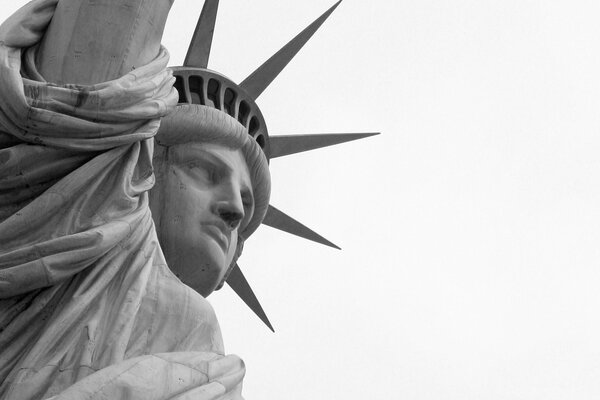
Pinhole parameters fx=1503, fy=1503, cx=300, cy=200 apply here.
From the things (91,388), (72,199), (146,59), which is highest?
(146,59)

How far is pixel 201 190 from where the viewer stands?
448 inches

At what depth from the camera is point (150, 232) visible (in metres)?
10.0

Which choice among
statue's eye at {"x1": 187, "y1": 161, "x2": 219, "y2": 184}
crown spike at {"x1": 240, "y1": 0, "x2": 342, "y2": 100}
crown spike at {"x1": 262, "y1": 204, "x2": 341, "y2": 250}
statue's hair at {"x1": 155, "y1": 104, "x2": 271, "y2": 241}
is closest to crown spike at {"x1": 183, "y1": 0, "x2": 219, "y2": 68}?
crown spike at {"x1": 240, "y1": 0, "x2": 342, "y2": 100}

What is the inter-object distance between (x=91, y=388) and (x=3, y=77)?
88.5 inches

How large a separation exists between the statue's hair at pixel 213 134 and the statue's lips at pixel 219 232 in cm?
72

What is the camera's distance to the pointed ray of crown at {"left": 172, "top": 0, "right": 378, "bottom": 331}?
40.3 ft

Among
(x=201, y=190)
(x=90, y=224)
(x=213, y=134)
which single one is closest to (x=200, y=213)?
(x=201, y=190)

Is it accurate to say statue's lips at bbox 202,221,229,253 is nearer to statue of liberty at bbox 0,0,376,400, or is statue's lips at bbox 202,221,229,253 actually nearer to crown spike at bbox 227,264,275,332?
statue of liberty at bbox 0,0,376,400

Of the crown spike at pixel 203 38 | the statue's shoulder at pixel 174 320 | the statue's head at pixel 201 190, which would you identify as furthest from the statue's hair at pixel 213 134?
the statue's shoulder at pixel 174 320

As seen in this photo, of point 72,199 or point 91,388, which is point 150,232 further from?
point 91,388

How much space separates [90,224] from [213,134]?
7.49 feet

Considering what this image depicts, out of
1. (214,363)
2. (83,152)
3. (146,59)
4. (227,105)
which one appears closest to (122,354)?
(214,363)

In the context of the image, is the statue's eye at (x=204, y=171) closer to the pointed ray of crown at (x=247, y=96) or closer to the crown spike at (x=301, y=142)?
the pointed ray of crown at (x=247, y=96)

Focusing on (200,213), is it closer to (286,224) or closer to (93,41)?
(93,41)
